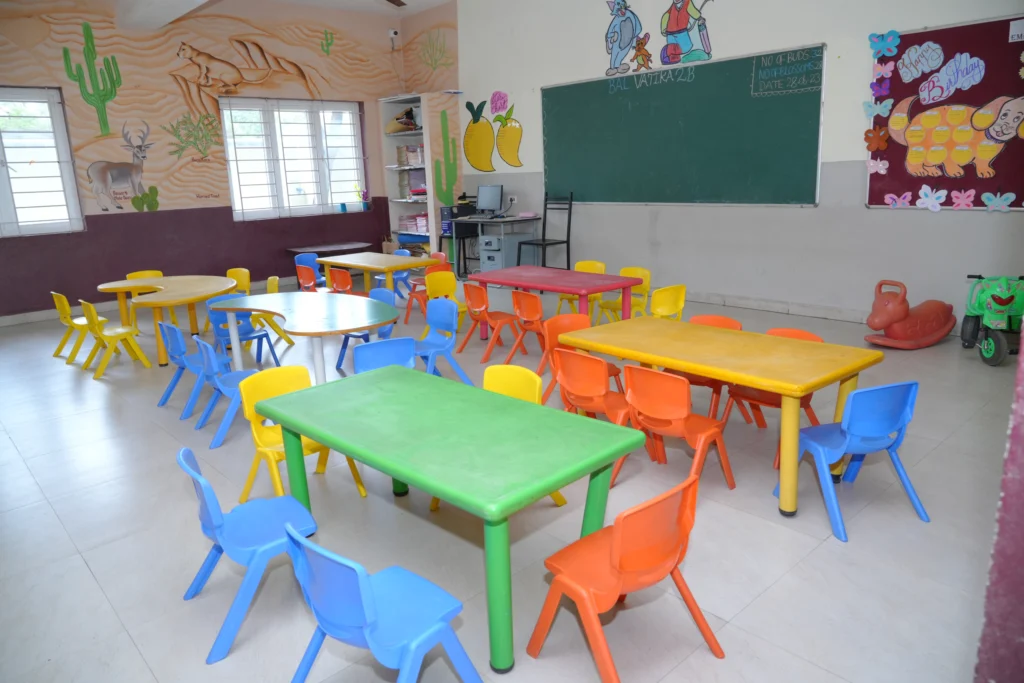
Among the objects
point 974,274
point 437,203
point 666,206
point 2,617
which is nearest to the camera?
point 2,617

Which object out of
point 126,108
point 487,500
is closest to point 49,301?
point 126,108

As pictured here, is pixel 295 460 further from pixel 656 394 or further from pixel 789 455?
pixel 789 455

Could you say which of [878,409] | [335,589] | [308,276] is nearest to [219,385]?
[335,589]

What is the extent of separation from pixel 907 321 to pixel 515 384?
4217 millimetres

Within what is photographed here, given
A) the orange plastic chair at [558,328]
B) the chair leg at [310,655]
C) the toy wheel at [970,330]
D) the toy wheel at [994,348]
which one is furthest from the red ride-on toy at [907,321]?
the chair leg at [310,655]

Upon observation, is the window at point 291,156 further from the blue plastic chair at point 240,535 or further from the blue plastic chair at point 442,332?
the blue plastic chair at point 240,535

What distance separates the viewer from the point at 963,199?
5555 mm

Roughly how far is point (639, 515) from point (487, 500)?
427mm

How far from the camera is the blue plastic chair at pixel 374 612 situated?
160 centimetres

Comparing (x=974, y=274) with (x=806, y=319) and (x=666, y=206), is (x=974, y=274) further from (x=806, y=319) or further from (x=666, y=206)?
(x=666, y=206)

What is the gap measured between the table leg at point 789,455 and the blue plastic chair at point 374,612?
5.69 ft

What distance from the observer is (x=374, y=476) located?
3.56 metres

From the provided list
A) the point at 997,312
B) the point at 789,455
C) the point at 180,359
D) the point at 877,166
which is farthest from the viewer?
the point at 877,166

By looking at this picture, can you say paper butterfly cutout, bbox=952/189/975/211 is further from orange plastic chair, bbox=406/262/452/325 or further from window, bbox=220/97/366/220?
window, bbox=220/97/366/220
